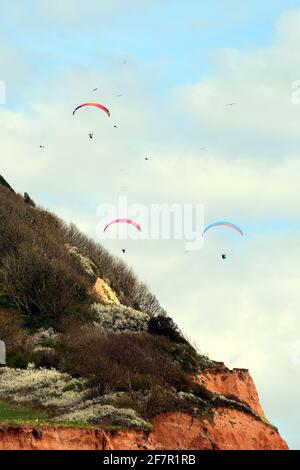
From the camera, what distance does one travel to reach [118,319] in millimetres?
79500

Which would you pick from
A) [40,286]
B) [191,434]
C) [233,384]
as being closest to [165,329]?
[233,384]

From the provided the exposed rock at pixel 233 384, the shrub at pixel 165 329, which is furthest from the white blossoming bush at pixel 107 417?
the shrub at pixel 165 329

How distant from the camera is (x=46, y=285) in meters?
82.4

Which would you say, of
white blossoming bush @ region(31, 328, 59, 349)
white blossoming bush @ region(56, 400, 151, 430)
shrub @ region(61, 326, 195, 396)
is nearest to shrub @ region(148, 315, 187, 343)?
shrub @ region(61, 326, 195, 396)

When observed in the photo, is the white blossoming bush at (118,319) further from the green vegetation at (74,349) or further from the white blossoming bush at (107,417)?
the white blossoming bush at (107,417)

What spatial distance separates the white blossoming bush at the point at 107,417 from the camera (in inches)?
2104

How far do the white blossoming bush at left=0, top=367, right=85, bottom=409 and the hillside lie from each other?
3.4 inches

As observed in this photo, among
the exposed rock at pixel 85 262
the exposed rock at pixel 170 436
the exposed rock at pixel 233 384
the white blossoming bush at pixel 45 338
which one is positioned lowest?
the exposed rock at pixel 170 436

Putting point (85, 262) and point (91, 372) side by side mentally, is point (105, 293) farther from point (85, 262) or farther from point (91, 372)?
point (91, 372)

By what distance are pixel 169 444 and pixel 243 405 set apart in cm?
1262

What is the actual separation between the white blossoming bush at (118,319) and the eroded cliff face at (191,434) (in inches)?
283

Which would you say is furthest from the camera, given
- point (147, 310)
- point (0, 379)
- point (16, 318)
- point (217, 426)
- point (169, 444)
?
point (147, 310)
